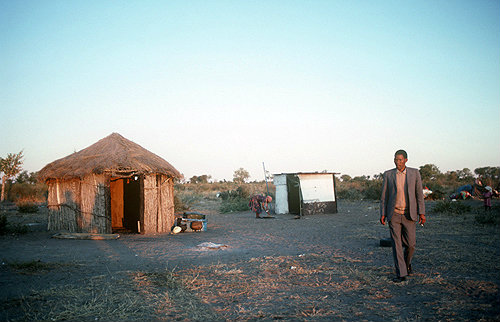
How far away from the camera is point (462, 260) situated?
6.43m

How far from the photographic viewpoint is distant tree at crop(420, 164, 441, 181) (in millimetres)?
42753

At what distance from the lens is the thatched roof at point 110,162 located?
37.9ft

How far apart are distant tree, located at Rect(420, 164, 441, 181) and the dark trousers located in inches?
1585

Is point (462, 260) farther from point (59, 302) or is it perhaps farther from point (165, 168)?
point (165, 168)

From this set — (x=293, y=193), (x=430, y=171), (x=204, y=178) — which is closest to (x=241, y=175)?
(x=204, y=178)

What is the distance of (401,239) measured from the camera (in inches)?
211

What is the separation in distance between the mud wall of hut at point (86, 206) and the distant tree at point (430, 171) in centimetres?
3900

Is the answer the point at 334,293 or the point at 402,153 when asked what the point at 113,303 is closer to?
the point at 334,293

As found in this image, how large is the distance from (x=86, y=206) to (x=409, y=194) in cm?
1033

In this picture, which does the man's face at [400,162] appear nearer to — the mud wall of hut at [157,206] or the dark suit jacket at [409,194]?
the dark suit jacket at [409,194]

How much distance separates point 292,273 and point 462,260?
3.23 metres

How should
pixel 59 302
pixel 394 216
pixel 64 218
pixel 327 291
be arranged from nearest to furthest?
1. pixel 59 302
2. pixel 327 291
3. pixel 394 216
4. pixel 64 218

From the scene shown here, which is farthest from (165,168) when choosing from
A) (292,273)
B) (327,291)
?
(327,291)

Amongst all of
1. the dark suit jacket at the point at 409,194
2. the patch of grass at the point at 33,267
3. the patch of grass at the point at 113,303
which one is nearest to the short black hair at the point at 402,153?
the dark suit jacket at the point at 409,194
